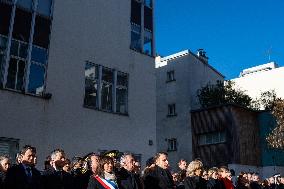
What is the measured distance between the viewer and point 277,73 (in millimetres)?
38438

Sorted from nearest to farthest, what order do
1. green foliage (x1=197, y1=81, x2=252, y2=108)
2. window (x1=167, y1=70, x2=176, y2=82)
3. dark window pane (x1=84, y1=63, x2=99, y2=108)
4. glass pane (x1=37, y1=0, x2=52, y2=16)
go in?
glass pane (x1=37, y1=0, x2=52, y2=16)
dark window pane (x1=84, y1=63, x2=99, y2=108)
green foliage (x1=197, y1=81, x2=252, y2=108)
window (x1=167, y1=70, x2=176, y2=82)

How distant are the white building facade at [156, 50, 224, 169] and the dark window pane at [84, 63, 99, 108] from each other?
1449 centimetres

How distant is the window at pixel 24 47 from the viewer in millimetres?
14367

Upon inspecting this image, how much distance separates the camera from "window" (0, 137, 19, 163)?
13.6m

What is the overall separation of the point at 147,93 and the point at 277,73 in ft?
77.4

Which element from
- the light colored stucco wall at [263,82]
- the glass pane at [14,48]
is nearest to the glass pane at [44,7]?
the glass pane at [14,48]

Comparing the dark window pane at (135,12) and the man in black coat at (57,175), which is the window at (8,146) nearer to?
the man in black coat at (57,175)

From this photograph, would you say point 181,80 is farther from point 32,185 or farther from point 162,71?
point 32,185

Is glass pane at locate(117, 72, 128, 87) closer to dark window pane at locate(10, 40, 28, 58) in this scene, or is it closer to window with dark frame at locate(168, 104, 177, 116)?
dark window pane at locate(10, 40, 28, 58)

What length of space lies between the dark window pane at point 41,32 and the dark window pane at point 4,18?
1.18m

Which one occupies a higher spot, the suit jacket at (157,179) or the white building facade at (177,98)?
the white building facade at (177,98)

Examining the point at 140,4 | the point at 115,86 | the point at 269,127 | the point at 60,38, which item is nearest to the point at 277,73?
the point at 269,127

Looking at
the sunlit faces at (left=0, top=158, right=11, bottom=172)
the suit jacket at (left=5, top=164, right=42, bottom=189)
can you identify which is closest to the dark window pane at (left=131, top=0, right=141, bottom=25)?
the sunlit faces at (left=0, top=158, right=11, bottom=172)

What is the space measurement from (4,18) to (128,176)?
32.7 ft
